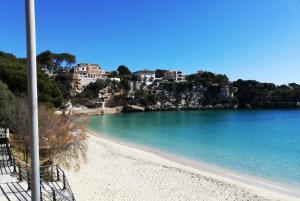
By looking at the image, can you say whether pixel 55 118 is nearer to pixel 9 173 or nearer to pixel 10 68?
pixel 9 173

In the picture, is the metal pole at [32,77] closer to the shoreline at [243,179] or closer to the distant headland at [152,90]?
the shoreline at [243,179]

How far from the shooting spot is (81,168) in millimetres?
20859

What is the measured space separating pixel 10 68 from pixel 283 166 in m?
27.6

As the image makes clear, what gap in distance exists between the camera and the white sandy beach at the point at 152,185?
1589 cm

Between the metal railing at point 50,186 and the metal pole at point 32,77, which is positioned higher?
the metal pole at point 32,77

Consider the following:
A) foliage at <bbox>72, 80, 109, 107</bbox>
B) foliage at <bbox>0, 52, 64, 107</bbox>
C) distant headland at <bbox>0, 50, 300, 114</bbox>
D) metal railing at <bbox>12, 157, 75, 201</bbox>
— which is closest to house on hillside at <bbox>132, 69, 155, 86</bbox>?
distant headland at <bbox>0, 50, 300, 114</bbox>

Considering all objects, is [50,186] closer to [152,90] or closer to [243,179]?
[243,179]

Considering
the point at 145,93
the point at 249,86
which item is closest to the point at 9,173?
the point at 145,93

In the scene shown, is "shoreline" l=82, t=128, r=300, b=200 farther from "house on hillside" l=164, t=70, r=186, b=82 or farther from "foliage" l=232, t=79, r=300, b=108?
"house on hillside" l=164, t=70, r=186, b=82

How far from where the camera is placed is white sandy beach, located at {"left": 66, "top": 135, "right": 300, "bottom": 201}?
15.9 meters

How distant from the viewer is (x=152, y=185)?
1830cm

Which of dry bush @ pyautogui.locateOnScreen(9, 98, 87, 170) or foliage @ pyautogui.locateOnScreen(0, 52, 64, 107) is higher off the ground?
foliage @ pyautogui.locateOnScreen(0, 52, 64, 107)

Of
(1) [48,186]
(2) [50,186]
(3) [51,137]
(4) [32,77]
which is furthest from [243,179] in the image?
(4) [32,77]

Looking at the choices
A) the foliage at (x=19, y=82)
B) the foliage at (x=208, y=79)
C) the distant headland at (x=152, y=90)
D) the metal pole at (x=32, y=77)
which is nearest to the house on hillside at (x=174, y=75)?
the distant headland at (x=152, y=90)
